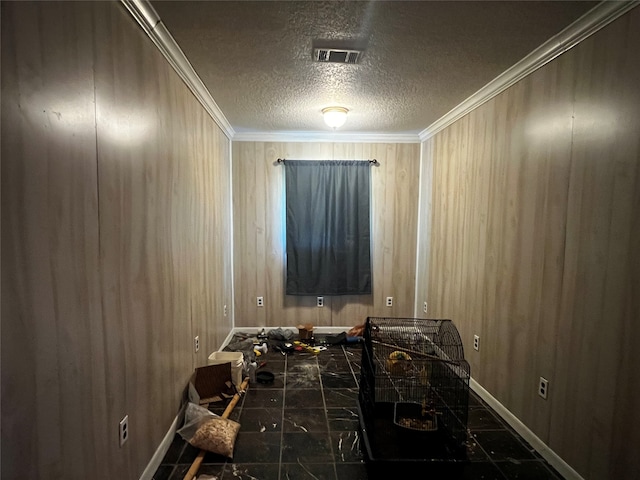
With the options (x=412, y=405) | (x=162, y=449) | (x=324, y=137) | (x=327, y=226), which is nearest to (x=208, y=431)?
(x=162, y=449)

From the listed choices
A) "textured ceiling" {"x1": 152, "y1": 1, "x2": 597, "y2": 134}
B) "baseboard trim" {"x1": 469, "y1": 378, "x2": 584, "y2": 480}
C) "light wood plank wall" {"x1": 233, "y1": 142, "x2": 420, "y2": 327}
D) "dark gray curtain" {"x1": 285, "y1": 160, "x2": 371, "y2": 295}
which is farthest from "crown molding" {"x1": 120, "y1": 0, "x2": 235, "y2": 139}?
"baseboard trim" {"x1": 469, "y1": 378, "x2": 584, "y2": 480}

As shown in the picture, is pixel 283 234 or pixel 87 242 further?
pixel 283 234

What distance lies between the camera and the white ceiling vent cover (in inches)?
74.8

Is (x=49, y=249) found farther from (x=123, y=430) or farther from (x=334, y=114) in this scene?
(x=334, y=114)

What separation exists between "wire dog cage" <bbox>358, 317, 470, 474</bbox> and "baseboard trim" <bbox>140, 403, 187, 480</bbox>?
1214 mm

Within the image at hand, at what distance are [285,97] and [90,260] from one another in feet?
6.78

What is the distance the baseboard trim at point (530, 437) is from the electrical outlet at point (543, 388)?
291 millimetres

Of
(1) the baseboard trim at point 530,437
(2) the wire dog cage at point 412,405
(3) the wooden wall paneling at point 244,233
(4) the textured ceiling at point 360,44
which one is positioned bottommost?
(1) the baseboard trim at point 530,437

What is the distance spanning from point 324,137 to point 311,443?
327 centimetres

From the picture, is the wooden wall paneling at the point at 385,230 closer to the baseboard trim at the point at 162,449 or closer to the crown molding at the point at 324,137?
the crown molding at the point at 324,137

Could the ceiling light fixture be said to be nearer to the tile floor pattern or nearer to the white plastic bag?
the tile floor pattern

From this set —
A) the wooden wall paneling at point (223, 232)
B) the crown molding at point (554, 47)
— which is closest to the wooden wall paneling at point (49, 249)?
the wooden wall paneling at point (223, 232)

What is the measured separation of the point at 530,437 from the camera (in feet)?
6.55

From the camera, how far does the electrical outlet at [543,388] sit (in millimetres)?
1877
